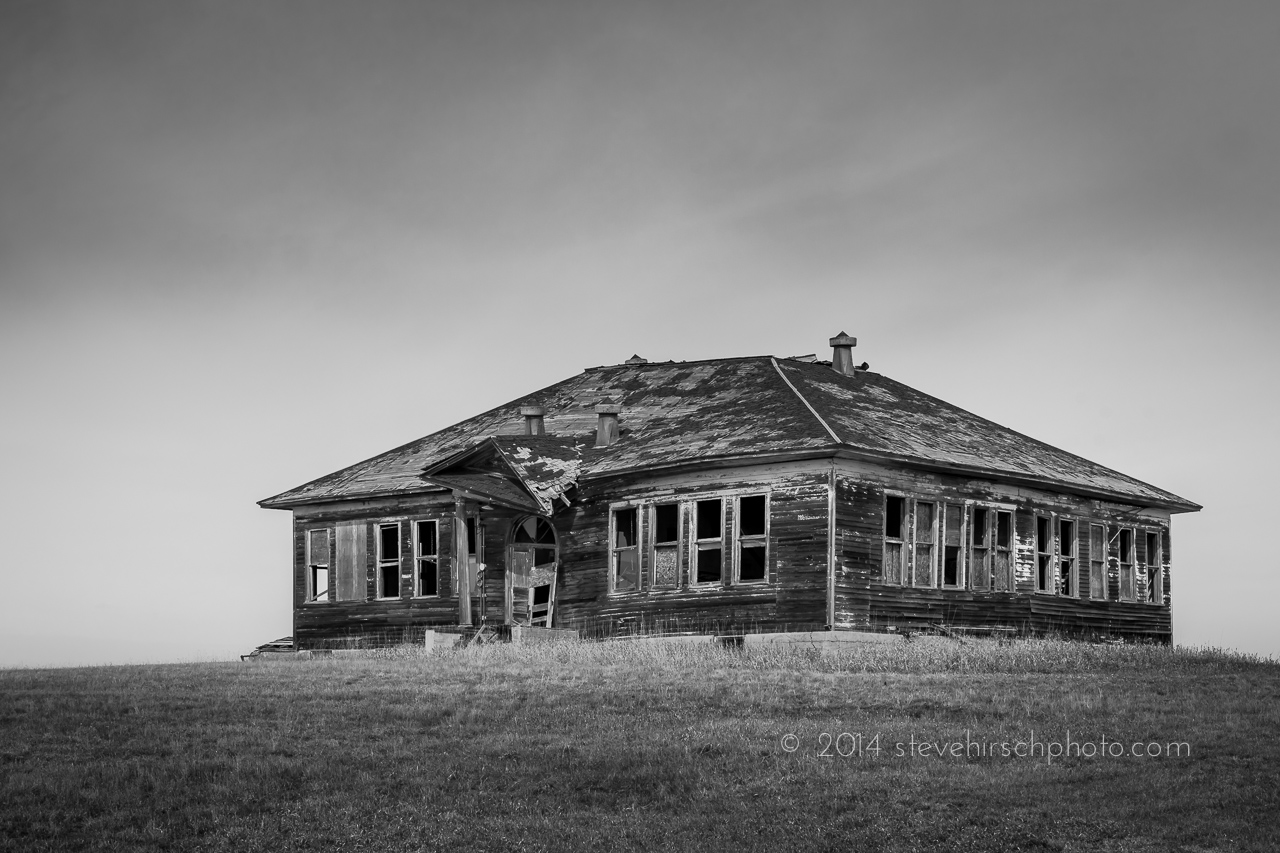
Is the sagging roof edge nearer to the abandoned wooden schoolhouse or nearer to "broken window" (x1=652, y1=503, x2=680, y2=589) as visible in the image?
the abandoned wooden schoolhouse

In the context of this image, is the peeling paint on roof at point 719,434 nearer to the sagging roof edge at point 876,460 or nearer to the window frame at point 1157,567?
the sagging roof edge at point 876,460

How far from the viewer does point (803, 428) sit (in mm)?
31953

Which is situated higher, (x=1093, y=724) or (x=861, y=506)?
(x=861, y=506)

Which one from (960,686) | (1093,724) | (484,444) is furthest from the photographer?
(484,444)

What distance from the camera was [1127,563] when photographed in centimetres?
3750

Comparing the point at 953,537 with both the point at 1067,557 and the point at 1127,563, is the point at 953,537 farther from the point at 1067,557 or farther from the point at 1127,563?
the point at 1127,563

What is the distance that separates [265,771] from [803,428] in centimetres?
1592

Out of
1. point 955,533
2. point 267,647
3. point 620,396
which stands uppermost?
point 620,396

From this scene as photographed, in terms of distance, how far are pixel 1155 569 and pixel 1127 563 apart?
1275 mm

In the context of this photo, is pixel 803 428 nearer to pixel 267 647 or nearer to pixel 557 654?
pixel 557 654

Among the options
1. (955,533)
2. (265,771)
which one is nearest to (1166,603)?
(955,533)

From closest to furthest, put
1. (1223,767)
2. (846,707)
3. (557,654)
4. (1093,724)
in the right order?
(1223,767)
(1093,724)
(846,707)
(557,654)

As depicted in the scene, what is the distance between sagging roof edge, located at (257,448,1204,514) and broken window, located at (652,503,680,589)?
0.83 metres

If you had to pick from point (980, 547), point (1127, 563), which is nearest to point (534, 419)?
point (980, 547)
